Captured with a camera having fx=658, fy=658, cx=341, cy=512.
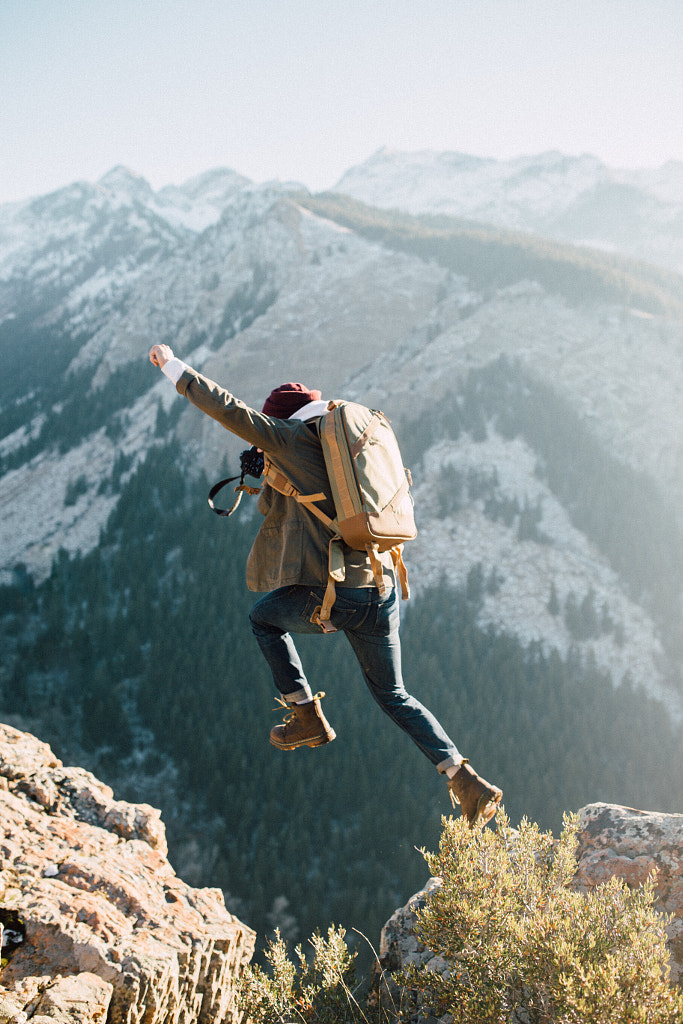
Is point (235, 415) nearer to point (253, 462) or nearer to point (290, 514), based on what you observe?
point (253, 462)

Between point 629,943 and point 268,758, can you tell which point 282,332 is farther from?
point 629,943

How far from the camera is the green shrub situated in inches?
149

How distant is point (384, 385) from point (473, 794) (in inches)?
2368

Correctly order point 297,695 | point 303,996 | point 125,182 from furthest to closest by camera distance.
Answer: point 125,182
point 303,996
point 297,695

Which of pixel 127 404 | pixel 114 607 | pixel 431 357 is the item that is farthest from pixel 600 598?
pixel 127 404

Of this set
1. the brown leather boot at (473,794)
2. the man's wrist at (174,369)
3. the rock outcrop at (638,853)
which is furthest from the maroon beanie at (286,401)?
the rock outcrop at (638,853)

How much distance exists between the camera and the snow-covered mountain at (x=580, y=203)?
144 meters

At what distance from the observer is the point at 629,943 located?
423cm

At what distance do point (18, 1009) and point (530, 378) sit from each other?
208ft

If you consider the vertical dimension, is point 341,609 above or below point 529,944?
above

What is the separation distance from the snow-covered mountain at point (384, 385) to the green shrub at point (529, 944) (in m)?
43.1

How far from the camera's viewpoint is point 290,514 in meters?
3.77

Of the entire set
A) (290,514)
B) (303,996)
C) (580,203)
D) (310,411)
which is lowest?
(303,996)

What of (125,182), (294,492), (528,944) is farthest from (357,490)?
(125,182)
